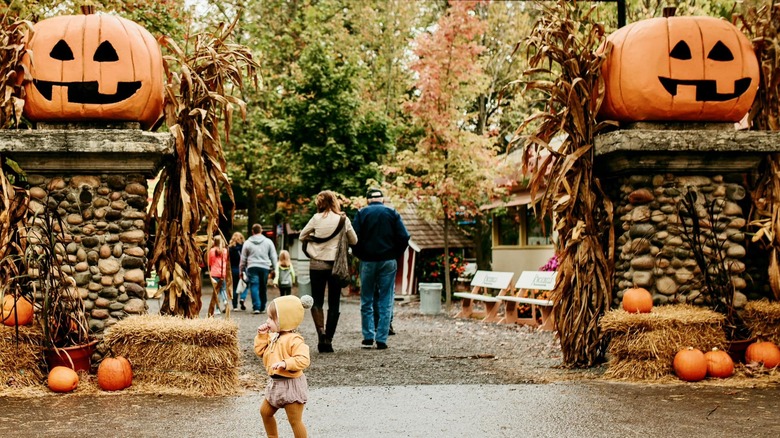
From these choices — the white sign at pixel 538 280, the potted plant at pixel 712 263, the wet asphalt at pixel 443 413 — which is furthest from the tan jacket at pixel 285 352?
the white sign at pixel 538 280

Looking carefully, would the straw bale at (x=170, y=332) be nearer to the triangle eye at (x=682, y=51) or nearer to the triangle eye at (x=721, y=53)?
the triangle eye at (x=682, y=51)

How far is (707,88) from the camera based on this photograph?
7.39 metres

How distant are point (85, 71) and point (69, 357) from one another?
2536mm

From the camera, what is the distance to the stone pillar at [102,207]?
6961mm

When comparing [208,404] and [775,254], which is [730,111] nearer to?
[775,254]

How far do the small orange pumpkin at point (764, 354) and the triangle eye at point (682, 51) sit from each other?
2.79 metres

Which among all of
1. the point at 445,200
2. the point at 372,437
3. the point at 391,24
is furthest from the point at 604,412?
the point at 391,24

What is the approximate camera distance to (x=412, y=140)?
84.2 ft

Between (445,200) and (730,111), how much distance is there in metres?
9.04

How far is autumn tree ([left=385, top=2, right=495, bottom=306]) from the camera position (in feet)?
52.7

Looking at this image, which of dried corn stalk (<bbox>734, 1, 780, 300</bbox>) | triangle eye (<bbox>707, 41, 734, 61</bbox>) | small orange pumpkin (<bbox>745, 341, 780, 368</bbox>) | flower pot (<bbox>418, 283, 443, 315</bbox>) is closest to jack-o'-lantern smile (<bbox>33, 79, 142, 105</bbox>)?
triangle eye (<bbox>707, 41, 734, 61</bbox>)

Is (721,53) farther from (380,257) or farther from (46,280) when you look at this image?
(46,280)

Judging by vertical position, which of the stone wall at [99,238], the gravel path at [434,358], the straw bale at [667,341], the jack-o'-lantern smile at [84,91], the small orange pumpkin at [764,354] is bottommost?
the gravel path at [434,358]

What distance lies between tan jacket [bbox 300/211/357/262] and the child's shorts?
525cm
